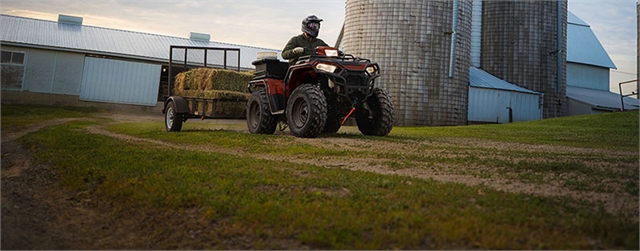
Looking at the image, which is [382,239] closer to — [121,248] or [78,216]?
[121,248]

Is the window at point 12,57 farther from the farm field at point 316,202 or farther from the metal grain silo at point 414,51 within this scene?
the farm field at point 316,202

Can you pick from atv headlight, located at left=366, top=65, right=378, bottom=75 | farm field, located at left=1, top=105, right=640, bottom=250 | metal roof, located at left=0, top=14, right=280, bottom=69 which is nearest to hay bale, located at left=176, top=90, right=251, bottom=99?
atv headlight, located at left=366, top=65, right=378, bottom=75

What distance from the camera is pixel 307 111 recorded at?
1186cm

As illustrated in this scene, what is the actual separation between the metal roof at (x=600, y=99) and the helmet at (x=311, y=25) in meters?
26.7

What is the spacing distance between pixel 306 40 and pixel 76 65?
22265 millimetres

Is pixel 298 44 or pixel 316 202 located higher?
pixel 298 44

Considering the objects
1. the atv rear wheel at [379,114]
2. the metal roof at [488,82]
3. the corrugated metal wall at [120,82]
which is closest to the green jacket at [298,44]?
the atv rear wheel at [379,114]

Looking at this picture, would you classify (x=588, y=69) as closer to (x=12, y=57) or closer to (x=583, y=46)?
(x=583, y=46)

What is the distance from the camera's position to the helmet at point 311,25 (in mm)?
13422

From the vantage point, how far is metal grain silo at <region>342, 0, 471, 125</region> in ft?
83.4

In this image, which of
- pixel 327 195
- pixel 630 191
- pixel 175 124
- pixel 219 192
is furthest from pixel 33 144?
pixel 630 191

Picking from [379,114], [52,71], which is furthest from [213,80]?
[52,71]

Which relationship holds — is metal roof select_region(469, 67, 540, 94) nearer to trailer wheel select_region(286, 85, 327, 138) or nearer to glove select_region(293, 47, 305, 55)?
glove select_region(293, 47, 305, 55)

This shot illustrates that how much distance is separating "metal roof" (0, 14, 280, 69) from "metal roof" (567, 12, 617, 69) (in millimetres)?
25413
